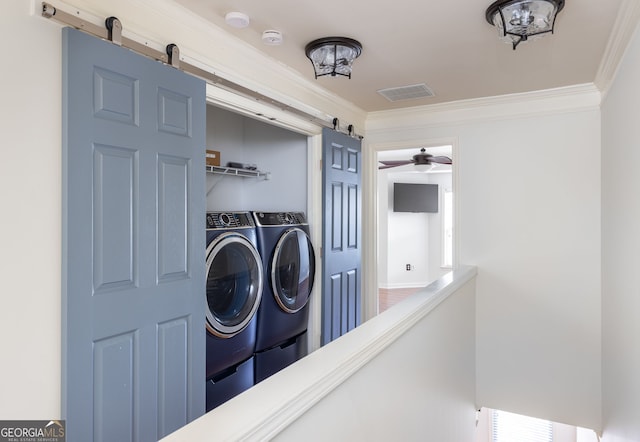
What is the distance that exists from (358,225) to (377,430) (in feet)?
7.55

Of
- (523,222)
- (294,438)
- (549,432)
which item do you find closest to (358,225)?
(523,222)

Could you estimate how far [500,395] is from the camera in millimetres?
3398

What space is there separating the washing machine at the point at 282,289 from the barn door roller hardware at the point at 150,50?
0.77 meters

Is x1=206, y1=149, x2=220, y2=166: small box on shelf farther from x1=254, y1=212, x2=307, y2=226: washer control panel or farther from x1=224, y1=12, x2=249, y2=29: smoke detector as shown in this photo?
x1=224, y1=12, x2=249, y2=29: smoke detector

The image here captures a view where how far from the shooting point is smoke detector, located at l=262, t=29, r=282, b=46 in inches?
83.7

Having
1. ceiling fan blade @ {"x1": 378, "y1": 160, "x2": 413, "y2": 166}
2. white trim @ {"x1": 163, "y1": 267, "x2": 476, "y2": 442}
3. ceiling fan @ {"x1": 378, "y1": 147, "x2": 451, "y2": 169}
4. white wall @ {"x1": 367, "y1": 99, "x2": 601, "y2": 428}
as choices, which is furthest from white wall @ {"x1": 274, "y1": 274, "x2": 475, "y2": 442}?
ceiling fan blade @ {"x1": 378, "y1": 160, "x2": 413, "y2": 166}

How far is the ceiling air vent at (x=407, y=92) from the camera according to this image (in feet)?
10.0

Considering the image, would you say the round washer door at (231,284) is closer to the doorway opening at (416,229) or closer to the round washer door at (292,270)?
the round washer door at (292,270)

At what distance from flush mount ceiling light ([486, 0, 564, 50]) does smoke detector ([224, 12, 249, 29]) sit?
112 cm

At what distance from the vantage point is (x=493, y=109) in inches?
132

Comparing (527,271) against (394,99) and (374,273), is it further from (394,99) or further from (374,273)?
(394,99)

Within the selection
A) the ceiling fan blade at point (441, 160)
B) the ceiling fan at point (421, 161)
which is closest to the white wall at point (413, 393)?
the ceiling fan at point (421, 161)

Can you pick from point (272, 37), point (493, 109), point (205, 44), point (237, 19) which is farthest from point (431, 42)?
point (493, 109)

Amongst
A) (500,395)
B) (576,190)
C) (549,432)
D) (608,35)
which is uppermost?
(608,35)
